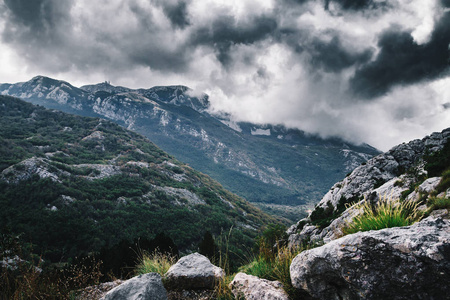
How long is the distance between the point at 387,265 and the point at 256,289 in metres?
2.73

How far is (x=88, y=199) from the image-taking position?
4001 inches

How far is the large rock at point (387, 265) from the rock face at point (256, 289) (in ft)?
2.48

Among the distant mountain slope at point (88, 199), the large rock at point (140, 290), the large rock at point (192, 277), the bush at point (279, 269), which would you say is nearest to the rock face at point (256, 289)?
the bush at point (279, 269)

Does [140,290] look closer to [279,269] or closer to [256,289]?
[256,289]

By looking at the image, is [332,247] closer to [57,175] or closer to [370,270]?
[370,270]

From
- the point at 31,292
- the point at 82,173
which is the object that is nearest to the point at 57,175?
the point at 82,173

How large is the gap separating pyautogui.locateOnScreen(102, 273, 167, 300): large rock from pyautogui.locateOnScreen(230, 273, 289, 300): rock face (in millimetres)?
1783

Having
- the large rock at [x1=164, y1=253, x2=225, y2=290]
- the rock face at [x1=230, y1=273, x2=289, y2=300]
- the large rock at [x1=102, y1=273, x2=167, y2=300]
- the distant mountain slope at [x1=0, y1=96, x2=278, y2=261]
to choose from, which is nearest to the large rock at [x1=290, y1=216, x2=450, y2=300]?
the rock face at [x1=230, y1=273, x2=289, y2=300]

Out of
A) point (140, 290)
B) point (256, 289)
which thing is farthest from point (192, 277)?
point (256, 289)

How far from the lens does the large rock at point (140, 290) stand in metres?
4.49

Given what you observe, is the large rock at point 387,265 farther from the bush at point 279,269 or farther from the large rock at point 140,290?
the large rock at point 140,290

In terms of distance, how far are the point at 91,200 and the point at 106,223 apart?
23357 millimetres

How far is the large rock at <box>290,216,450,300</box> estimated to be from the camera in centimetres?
279

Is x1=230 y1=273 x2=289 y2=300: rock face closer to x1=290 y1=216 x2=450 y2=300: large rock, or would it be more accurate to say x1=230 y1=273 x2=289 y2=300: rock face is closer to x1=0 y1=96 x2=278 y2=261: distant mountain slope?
x1=290 y1=216 x2=450 y2=300: large rock
